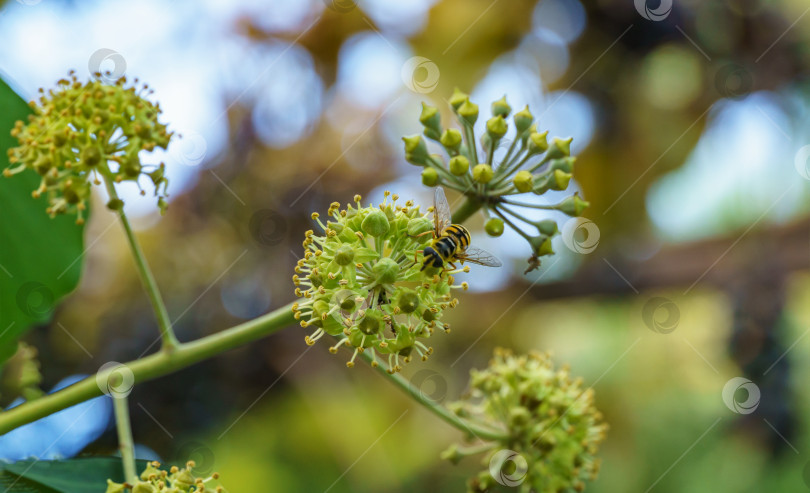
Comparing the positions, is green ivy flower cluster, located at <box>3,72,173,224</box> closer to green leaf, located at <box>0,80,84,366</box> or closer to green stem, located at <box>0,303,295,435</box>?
green leaf, located at <box>0,80,84,366</box>

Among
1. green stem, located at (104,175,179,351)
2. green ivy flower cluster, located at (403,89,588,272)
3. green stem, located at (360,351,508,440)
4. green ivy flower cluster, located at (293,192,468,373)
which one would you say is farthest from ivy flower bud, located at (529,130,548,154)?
green stem, located at (104,175,179,351)

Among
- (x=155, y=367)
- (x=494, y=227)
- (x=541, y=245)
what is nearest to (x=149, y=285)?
(x=155, y=367)

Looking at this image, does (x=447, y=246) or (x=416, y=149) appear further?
(x=416, y=149)

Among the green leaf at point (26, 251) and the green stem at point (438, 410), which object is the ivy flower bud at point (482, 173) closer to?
the green stem at point (438, 410)

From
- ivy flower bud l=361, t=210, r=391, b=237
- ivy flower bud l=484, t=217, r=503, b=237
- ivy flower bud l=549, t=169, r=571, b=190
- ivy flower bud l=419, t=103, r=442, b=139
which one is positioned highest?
ivy flower bud l=419, t=103, r=442, b=139

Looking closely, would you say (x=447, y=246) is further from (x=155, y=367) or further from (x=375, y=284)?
(x=155, y=367)

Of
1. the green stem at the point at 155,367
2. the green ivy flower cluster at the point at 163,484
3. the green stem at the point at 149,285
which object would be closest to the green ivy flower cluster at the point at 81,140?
the green stem at the point at 149,285

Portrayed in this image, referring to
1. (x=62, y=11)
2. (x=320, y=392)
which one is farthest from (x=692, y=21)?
(x=62, y=11)
